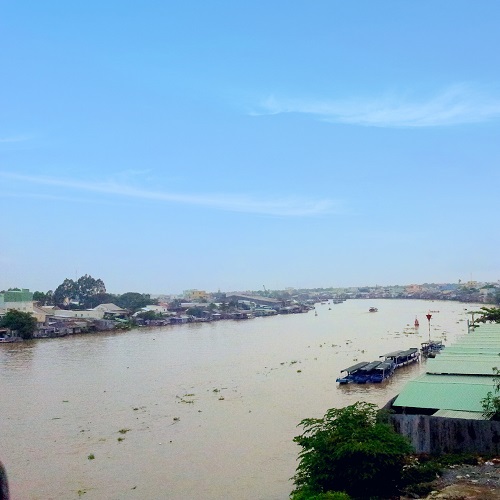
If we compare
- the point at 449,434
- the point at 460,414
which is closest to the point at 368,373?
the point at 460,414

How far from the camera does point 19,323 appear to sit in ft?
A: 95.9

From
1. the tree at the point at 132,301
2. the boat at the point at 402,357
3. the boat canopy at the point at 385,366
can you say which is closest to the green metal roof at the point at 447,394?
the boat canopy at the point at 385,366

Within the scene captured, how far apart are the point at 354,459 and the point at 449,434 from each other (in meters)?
1.91

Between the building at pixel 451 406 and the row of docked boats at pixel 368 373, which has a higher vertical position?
the building at pixel 451 406

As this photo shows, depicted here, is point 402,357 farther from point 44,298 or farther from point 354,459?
point 44,298

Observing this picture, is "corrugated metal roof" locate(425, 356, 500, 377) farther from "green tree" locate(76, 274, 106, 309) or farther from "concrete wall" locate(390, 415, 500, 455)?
"green tree" locate(76, 274, 106, 309)

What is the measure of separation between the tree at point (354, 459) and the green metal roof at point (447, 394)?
216 centimetres

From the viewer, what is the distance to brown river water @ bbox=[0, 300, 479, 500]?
809cm

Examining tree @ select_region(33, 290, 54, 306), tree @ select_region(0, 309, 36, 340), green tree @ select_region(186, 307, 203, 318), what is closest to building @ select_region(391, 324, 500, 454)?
tree @ select_region(0, 309, 36, 340)

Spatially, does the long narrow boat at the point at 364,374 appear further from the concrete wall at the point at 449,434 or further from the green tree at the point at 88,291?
the green tree at the point at 88,291

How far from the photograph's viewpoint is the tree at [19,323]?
2919 centimetres

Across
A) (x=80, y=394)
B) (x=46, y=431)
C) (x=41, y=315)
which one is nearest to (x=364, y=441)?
(x=46, y=431)

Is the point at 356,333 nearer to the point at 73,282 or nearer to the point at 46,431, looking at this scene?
the point at 46,431

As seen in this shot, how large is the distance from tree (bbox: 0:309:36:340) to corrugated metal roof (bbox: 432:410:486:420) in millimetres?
26152
